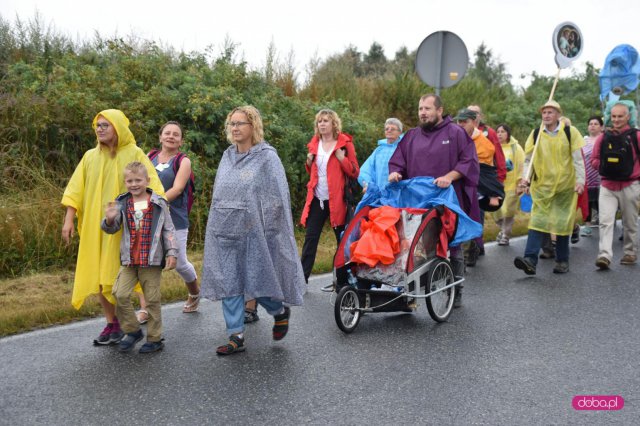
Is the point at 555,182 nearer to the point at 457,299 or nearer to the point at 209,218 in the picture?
the point at 457,299

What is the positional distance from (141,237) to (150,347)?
85 cm

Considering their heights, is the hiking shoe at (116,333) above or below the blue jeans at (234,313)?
below

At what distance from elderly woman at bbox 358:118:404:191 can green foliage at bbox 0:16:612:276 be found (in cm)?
288

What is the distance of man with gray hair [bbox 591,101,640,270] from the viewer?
9.41 metres

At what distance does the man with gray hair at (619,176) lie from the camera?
941 cm

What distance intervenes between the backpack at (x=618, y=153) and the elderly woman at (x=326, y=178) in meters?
3.67

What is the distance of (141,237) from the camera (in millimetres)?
5539

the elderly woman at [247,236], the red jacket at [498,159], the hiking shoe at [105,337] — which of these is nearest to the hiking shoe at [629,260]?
the red jacket at [498,159]

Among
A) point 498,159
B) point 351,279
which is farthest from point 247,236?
point 498,159


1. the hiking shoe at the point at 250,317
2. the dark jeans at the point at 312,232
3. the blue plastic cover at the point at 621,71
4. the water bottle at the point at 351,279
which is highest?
the blue plastic cover at the point at 621,71

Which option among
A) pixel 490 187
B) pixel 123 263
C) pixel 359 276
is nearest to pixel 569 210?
pixel 490 187

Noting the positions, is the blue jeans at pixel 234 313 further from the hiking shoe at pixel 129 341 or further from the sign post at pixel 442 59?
the sign post at pixel 442 59

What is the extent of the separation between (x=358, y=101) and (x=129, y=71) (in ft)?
18.0

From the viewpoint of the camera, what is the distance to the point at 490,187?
9.15m
